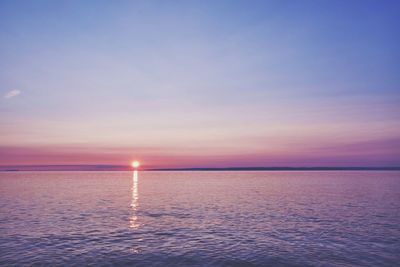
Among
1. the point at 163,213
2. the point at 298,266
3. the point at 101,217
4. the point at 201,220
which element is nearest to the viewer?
the point at 298,266

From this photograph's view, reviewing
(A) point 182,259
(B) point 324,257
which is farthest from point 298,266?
(A) point 182,259

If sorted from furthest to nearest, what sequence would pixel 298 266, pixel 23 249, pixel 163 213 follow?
pixel 163 213 < pixel 23 249 < pixel 298 266

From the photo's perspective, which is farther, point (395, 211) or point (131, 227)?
point (395, 211)

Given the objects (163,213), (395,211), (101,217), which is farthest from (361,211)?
(101,217)

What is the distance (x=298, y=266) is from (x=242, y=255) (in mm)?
5226

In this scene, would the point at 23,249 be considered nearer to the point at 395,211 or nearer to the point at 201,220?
the point at 201,220

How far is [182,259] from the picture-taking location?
86.6 ft

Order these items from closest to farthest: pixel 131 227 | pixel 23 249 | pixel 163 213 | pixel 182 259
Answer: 1. pixel 182 259
2. pixel 23 249
3. pixel 131 227
4. pixel 163 213

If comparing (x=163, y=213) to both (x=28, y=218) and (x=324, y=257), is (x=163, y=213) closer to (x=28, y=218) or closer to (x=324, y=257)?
(x=28, y=218)

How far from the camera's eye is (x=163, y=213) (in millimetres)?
53625

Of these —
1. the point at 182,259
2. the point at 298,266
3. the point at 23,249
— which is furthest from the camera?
the point at 23,249

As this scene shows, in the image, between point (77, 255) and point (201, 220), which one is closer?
point (77, 255)

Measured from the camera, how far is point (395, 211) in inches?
2154

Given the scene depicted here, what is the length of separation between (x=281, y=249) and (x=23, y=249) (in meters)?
25.9
